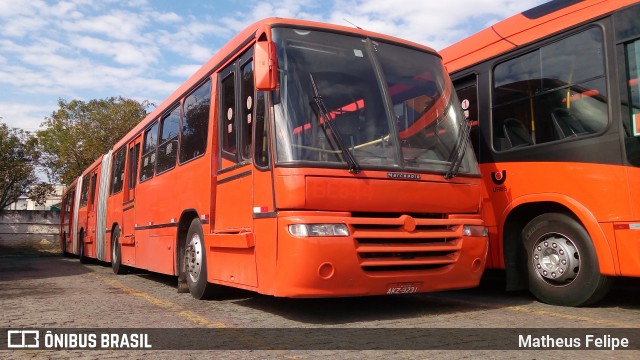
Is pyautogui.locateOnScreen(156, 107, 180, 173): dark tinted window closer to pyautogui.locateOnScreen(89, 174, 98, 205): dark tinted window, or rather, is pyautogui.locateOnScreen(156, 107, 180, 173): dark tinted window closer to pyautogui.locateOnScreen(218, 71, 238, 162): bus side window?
pyautogui.locateOnScreen(218, 71, 238, 162): bus side window

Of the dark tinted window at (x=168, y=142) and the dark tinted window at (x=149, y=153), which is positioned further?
the dark tinted window at (x=149, y=153)

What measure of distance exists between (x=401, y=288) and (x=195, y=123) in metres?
3.68

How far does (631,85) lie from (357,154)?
2649 millimetres

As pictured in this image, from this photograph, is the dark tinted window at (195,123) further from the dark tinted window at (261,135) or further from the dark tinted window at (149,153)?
the dark tinted window at (149,153)

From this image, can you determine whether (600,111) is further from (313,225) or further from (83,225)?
(83,225)

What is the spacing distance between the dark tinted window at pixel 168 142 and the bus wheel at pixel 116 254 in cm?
359

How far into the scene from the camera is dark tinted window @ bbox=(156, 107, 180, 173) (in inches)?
316

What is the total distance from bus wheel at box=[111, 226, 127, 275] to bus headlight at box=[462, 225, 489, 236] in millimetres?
8269

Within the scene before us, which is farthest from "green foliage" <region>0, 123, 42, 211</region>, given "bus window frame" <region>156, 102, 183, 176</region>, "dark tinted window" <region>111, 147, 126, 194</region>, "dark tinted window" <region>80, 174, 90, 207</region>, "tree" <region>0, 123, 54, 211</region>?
"bus window frame" <region>156, 102, 183, 176</region>

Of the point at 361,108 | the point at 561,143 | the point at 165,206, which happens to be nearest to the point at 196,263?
the point at 165,206

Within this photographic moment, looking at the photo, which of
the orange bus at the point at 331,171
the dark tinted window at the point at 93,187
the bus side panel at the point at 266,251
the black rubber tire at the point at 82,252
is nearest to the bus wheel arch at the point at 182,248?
the orange bus at the point at 331,171

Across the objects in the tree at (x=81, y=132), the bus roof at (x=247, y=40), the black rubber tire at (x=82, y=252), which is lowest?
the black rubber tire at (x=82, y=252)

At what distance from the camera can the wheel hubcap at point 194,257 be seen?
665 centimetres

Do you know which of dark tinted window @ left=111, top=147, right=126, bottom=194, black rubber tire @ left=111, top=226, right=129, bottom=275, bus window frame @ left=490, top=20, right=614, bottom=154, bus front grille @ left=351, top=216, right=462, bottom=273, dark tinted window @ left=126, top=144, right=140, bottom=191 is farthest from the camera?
dark tinted window @ left=111, top=147, right=126, bottom=194
